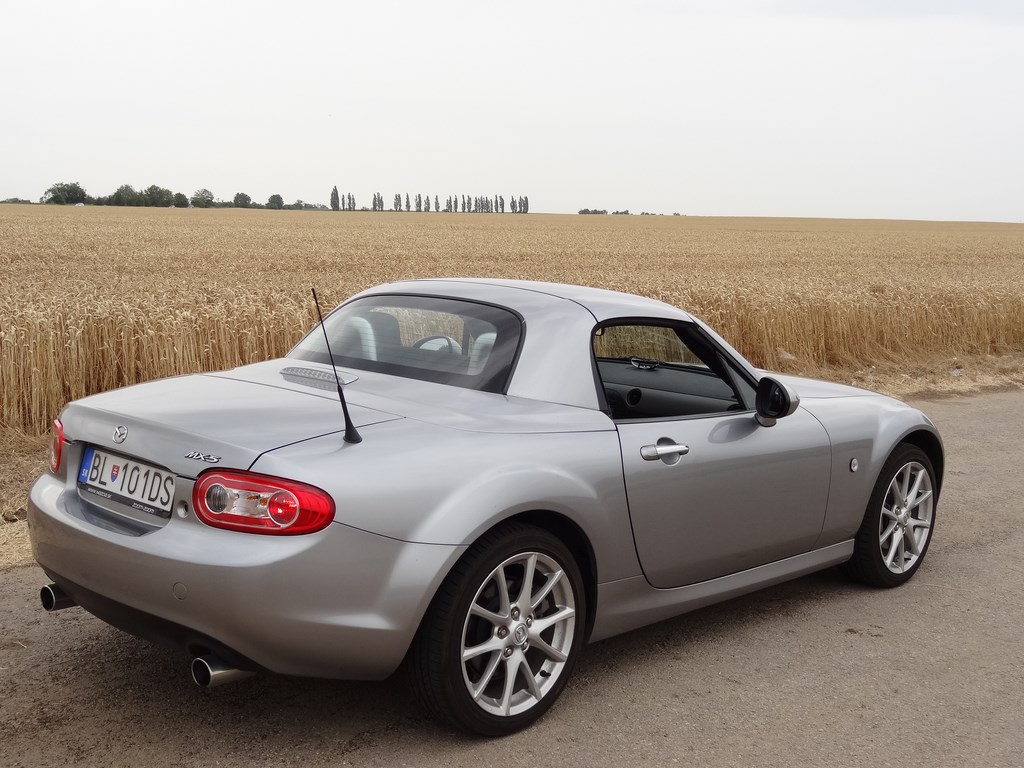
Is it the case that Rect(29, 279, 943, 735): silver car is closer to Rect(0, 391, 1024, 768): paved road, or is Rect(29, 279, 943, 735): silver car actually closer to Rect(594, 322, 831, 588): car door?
Rect(594, 322, 831, 588): car door

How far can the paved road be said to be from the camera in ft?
10.7

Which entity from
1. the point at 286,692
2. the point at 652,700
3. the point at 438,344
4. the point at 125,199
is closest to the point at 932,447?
the point at 652,700

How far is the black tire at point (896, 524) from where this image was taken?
16.2ft

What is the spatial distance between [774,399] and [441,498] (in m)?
1.63

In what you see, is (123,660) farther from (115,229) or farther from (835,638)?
(115,229)

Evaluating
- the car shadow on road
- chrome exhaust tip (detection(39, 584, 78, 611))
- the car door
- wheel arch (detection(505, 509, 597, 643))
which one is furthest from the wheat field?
wheel arch (detection(505, 509, 597, 643))

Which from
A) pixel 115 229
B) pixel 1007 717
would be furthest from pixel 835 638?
pixel 115 229

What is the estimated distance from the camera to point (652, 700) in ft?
12.2

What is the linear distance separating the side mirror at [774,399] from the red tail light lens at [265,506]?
1.94 m

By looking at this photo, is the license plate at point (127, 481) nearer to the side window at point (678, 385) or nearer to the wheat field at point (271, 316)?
the side window at point (678, 385)

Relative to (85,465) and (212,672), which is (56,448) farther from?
(212,672)

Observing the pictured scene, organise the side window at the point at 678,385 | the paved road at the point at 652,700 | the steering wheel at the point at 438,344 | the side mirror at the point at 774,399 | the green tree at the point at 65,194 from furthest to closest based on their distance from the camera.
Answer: the green tree at the point at 65,194 < the side window at the point at 678,385 < the side mirror at the point at 774,399 < the steering wheel at the point at 438,344 < the paved road at the point at 652,700

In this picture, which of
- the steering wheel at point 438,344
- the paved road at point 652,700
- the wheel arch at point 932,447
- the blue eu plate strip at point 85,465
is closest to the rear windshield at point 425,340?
the steering wheel at point 438,344

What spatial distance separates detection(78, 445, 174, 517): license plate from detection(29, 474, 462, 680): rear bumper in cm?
10
